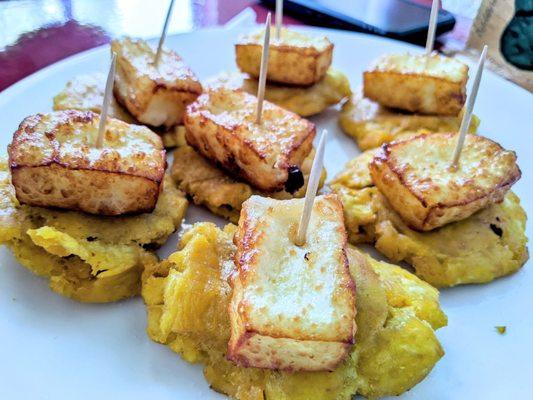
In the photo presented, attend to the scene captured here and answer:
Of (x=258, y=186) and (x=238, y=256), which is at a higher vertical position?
(x=238, y=256)

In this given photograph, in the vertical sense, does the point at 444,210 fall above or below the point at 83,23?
above

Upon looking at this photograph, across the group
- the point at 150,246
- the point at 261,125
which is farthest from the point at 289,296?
the point at 261,125

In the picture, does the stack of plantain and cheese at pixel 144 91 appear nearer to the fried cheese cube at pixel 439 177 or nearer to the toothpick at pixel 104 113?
the toothpick at pixel 104 113

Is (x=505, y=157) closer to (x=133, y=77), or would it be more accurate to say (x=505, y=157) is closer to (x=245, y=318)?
(x=245, y=318)

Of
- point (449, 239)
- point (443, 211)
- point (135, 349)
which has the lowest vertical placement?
point (135, 349)

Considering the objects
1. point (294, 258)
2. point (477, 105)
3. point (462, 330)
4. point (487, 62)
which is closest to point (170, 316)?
point (294, 258)

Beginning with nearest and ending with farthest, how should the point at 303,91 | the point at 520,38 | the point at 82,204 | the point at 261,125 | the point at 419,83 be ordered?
the point at 82,204 < the point at 261,125 < the point at 419,83 < the point at 303,91 < the point at 520,38

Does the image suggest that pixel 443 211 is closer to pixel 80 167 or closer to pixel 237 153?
pixel 237 153
